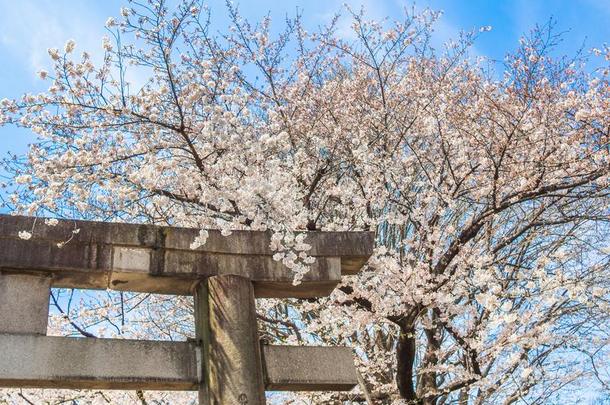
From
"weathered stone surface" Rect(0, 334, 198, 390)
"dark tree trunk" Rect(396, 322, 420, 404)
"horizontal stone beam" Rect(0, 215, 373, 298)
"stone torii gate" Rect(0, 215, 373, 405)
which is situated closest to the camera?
"weathered stone surface" Rect(0, 334, 198, 390)

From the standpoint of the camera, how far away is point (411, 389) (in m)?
6.91

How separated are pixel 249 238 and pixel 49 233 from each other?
4.76ft

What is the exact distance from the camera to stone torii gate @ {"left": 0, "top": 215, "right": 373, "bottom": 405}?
3.93 meters

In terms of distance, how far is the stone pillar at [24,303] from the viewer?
3.97 metres

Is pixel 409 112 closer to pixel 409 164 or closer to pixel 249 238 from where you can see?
pixel 409 164

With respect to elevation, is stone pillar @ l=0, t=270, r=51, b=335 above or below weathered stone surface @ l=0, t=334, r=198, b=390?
above

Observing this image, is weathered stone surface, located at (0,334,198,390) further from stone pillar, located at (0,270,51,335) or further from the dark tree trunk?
the dark tree trunk

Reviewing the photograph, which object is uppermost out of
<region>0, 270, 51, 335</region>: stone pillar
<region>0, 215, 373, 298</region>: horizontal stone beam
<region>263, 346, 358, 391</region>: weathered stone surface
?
<region>0, 215, 373, 298</region>: horizontal stone beam

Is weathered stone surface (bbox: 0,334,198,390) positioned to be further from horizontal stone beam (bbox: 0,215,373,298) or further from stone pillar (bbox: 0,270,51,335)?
horizontal stone beam (bbox: 0,215,373,298)

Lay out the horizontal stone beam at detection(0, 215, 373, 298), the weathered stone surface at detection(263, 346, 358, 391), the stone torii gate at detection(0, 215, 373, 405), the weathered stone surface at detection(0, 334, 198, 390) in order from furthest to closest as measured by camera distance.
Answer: the weathered stone surface at detection(263, 346, 358, 391) < the horizontal stone beam at detection(0, 215, 373, 298) < the stone torii gate at detection(0, 215, 373, 405) < the weathered stone surface at detection(0, 334, 198, 390)

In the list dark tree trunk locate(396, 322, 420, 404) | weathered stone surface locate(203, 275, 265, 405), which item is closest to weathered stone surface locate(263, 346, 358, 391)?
weathered stone surface locate(203, 275, 265, 405)

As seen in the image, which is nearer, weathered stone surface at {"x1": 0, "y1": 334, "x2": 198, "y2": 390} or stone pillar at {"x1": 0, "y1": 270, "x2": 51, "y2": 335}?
weathered stone surface at {"x1": 0, "y1": 334, "x2": 198, "y2": 390}

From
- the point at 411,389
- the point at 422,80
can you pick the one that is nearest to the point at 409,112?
the point at 422,80

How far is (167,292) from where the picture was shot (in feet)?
15.3
